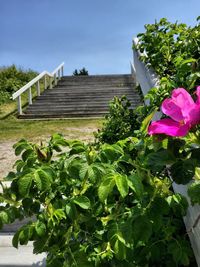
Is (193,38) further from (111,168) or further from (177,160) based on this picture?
(177,160)

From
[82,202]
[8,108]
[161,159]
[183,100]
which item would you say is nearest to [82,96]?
[8,108]

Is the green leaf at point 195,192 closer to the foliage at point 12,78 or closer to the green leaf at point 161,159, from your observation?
the green leaf at point 161,159

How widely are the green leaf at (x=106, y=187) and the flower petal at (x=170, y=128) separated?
0.30m

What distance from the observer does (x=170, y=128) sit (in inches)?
42.6

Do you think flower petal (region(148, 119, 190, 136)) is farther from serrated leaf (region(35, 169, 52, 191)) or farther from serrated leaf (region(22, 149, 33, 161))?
serrated leaf (region(22, 149, 33, 161))

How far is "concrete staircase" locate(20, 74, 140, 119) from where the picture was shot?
40.3ft

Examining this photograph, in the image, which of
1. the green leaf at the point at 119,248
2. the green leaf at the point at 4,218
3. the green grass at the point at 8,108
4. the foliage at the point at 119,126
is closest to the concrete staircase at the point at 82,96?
the green grass at the point at 8,108

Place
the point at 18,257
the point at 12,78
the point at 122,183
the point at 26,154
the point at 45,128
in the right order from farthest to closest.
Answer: the point at 12,78 < the point at 45,128 < the point at 18,257 < the point at 26,154 < the point at 122,183

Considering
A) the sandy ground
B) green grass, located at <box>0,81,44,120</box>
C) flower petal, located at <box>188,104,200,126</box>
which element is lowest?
the sandy ground

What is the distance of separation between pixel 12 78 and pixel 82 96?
262 inches

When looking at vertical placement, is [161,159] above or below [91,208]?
above

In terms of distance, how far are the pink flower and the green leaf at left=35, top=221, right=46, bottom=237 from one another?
0.70 m

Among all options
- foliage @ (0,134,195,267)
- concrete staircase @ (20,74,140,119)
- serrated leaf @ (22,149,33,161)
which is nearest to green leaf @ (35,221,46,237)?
foliage @ (0,134,195,267)

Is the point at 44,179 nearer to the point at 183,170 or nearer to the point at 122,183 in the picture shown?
the point at 122,183
